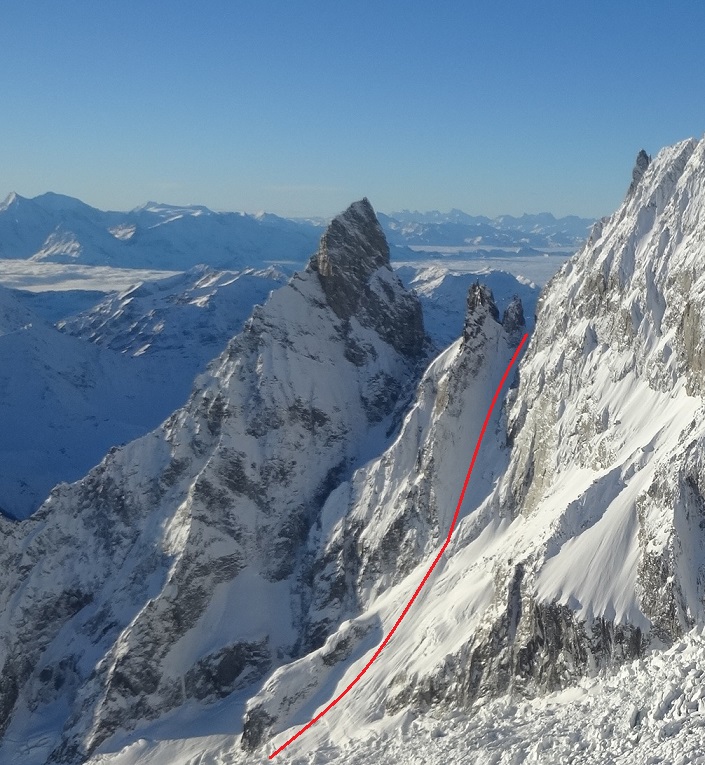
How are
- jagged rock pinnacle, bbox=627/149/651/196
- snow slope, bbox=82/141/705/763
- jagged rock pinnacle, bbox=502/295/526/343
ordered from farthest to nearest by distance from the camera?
jagged rock pinnacle, bbox=502/295/526/343, jagged rock pinnacle, bbox=627/149/651/196, snow slope, bbox=82/141/705/763

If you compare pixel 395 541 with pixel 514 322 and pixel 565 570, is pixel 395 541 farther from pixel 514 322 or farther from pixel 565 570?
pixel 565 570

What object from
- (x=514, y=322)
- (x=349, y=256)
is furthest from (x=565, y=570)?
(x=349, y=256)

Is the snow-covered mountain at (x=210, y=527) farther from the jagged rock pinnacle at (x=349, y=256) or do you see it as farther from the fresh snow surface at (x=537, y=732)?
the fresh snow surface at (x=537, y=732)

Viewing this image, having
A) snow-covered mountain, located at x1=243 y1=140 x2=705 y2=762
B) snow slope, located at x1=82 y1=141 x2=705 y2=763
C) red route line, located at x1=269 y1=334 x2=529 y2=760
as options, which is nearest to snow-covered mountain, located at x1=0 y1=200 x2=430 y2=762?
snow slope, located at x1=82 y1=141 x2=705 y2=763

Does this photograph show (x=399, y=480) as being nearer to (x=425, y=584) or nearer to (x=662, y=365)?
(x=425, y=584)

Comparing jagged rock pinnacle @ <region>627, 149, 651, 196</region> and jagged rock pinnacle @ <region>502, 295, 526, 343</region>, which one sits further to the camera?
jagged rock pinnacle @ <region>502, 295, 526, 343</region>

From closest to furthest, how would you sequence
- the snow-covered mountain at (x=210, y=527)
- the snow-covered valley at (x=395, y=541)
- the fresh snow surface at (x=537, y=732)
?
1. the fresh snow surface at (x=537, y=732)
2. the snow-covered valley at (x=395, y=541)
3. the snow-covered mountain at (x=210, y=527)

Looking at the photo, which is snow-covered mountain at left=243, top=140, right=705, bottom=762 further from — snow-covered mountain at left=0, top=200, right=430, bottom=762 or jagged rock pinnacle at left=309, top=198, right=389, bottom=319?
jagged rock pinnacle at left=309, top=198, right=389, bottom=319

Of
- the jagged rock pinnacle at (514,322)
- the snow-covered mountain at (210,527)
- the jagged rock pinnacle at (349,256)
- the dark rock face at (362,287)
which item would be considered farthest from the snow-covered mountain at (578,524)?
the jagged rock pinnacle at (349,256)

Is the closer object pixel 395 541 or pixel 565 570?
pixel 565 570
